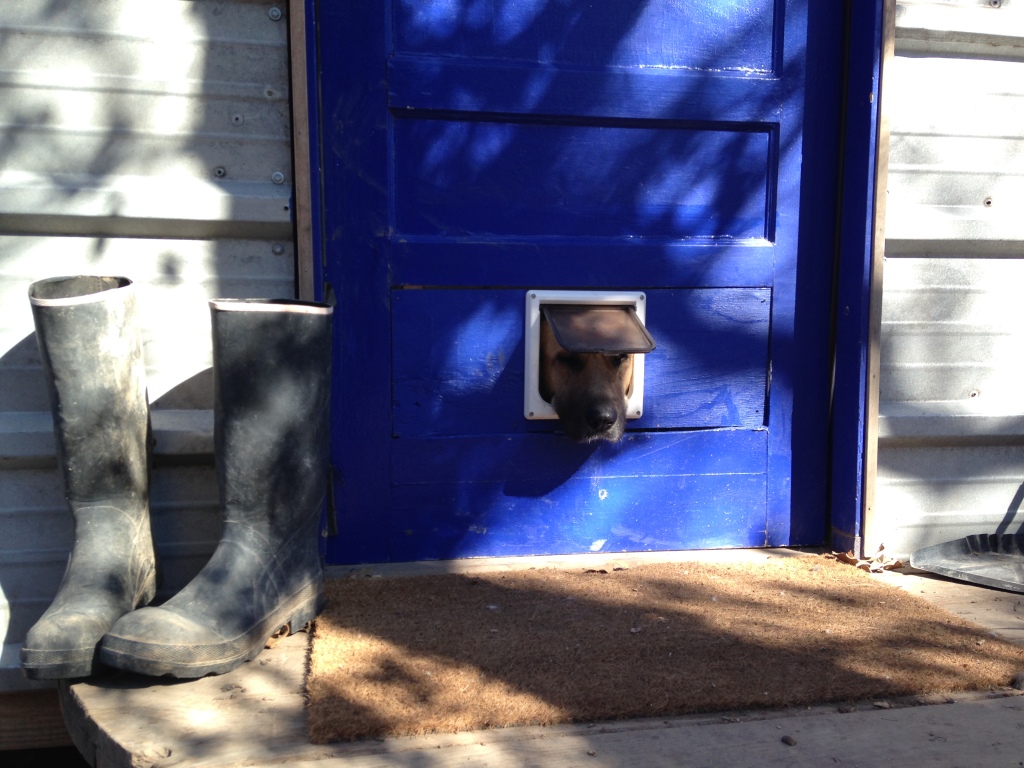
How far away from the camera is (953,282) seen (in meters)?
2.87

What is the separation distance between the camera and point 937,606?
2.46 m

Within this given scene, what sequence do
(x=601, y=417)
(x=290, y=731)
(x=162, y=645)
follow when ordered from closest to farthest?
(x=290, y=731) → (x=162, y=645) → (x=601, y=417)

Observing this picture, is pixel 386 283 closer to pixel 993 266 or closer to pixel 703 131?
pixel 703 131

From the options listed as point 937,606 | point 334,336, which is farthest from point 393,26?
point 937,606

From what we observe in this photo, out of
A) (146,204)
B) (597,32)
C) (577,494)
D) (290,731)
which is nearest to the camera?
(290,731)

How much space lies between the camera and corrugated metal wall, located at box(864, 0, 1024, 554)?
2.78 meters

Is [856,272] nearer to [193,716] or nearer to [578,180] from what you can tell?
[578,180]

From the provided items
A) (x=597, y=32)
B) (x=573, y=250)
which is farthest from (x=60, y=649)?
(x=597, y=32)

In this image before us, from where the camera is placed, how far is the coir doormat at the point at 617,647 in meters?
1.85

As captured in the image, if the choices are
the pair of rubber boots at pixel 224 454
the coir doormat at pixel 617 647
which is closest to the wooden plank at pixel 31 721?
the pair of rubber boots at pixel 224 454

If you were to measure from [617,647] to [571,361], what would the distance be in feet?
3.05

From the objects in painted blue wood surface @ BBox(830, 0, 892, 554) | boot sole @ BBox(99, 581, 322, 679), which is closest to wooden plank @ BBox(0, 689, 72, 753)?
boot sole @ BBox(99, 581, 322, 679)

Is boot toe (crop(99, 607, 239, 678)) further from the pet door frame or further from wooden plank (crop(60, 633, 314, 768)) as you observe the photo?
the pet door frame

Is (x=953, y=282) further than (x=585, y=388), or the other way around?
(x=953, y=282)
